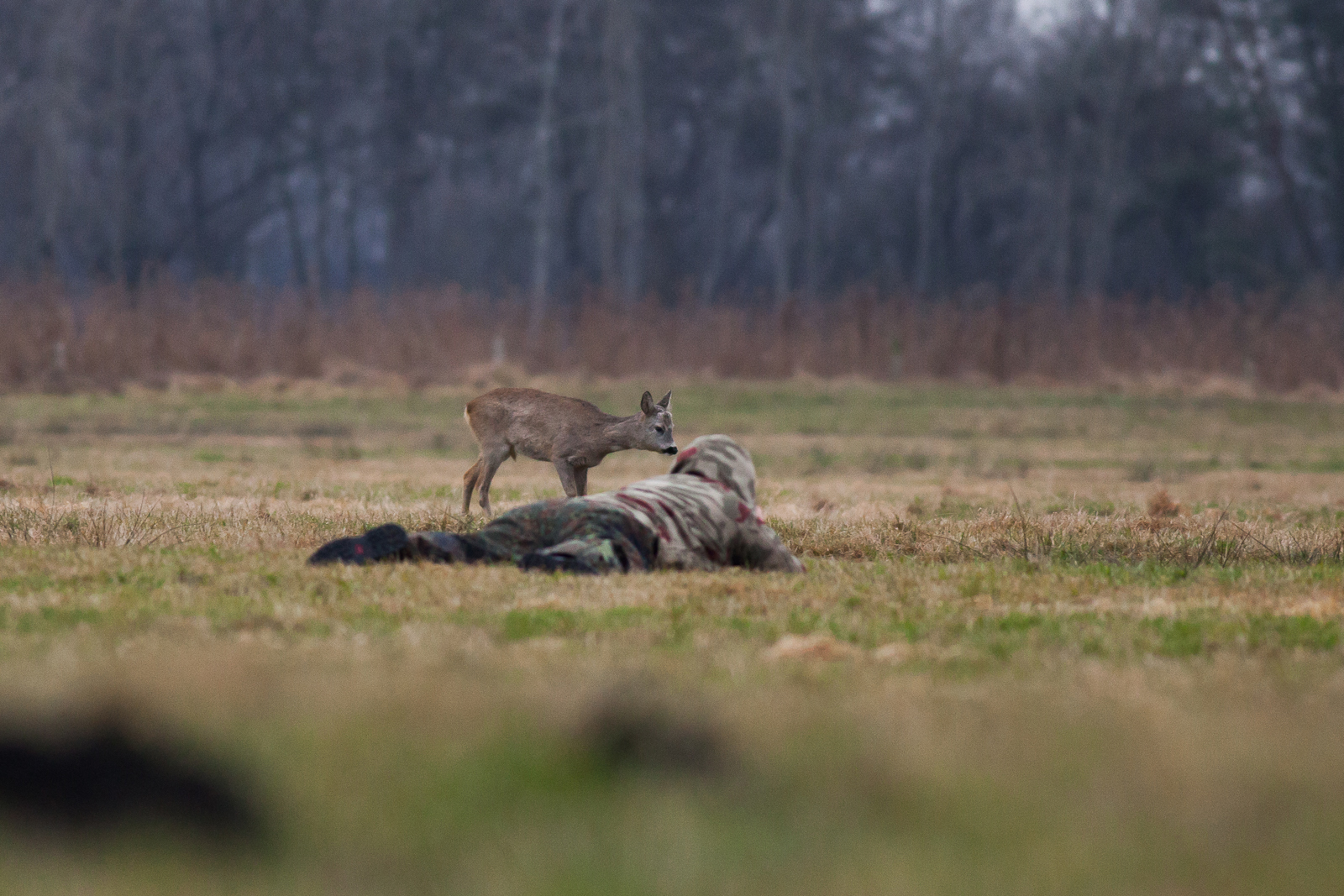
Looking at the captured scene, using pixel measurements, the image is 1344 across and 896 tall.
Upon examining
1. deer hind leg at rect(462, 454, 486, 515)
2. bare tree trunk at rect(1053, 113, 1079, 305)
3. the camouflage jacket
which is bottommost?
deer hind leg at rect(462, 454, 486, 515)

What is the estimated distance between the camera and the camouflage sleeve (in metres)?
8.05

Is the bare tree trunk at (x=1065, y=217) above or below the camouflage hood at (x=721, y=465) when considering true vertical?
above

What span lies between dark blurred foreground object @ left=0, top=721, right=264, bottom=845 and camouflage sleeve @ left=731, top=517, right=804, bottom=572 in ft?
14.1

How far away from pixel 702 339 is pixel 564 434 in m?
22.5

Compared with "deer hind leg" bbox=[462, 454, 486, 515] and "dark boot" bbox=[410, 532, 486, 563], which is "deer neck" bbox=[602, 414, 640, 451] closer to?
"deer hind leg" bbox=[462, 454, 486, 515]

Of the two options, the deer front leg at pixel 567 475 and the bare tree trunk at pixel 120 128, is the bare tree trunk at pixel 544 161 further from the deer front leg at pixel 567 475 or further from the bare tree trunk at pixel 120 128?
the deer front leg at pixel 567 475

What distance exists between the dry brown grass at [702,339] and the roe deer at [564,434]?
19.4 metres

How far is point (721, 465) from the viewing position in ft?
27.0

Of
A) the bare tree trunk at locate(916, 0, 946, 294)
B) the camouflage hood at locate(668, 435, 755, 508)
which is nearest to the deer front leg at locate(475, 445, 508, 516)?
the camouflage hood at locate(668, 435, 755, 508)

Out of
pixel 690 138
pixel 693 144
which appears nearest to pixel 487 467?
pixel 693 144

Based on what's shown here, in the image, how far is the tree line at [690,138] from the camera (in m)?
50.5

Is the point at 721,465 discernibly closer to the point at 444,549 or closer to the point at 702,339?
the point at 444,549

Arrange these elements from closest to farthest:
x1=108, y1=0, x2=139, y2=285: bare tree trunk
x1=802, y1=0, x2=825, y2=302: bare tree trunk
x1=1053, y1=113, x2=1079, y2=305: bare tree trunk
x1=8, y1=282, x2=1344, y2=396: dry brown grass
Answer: x1=8, y1=282, x2=1344, y2=396: dry brown grass → x1=108, y1=0, x2=139, y2=285: bare tree trunk → x1=1053, y1=113, x2=1079, y2=305: bare tree trunk → x1=802, y1=0, x2=825, y2=302: bare tree trunk

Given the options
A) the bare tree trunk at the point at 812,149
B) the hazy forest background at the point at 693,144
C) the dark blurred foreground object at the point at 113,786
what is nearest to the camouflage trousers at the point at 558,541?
the dark blurred foreground object at the point at 113,786
